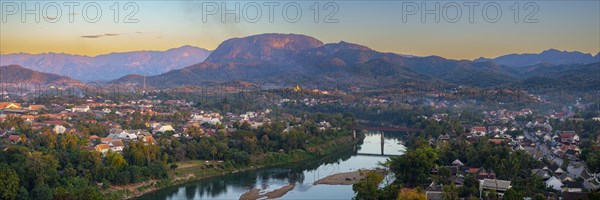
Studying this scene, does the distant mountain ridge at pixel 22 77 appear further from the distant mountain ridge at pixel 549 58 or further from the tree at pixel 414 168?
the distant mountain ridge at pixel 549 58

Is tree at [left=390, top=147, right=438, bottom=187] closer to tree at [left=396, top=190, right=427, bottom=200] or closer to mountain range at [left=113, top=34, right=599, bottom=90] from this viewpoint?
tree at [left=396, top=190, right=427, bottom=200]

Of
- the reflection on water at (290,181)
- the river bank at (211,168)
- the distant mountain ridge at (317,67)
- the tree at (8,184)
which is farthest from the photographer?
the distant mountain ridge at (317,67)

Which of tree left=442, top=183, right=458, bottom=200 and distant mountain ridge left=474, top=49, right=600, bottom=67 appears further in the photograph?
distant mountain ridge left=474, top=49, right=600, bottom=67

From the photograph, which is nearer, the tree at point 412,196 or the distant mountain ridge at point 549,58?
the tree at point 412,196

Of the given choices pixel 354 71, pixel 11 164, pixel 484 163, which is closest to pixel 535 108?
pixel 484 163

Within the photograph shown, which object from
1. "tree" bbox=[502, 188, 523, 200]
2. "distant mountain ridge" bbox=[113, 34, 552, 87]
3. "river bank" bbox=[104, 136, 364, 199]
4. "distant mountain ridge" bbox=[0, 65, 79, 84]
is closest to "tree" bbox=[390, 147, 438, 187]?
"tree" bbox=[502, 188, 523, 200]

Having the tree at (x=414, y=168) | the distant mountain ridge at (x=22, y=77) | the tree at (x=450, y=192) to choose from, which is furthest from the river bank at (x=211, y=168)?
the distant mountain ridge at (x=22, y=77)
